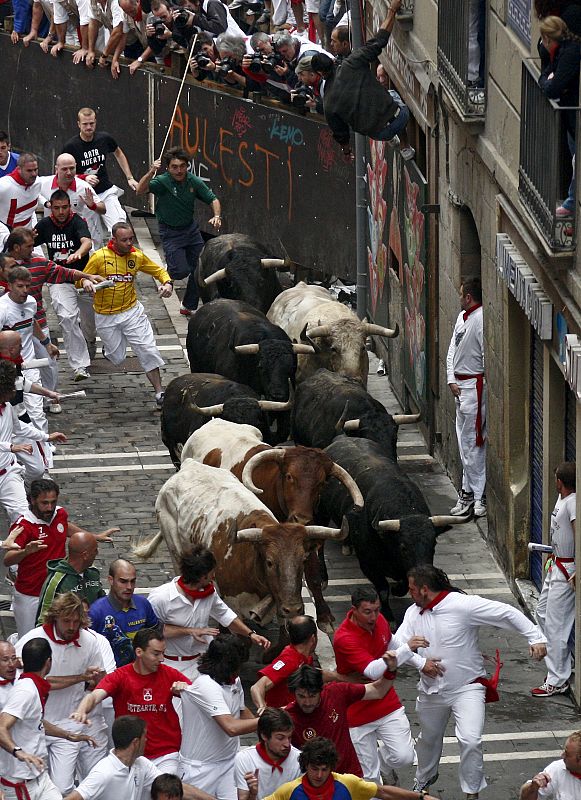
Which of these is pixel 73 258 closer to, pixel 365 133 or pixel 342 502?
pixel 365 133

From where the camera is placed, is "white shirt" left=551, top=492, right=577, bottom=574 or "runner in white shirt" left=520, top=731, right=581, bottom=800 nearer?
"runner in white shirt" left=520, top=731, right=581, bottom=800

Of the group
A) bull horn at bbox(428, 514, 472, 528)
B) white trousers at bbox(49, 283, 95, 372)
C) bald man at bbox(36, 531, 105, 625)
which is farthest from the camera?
white trousers at bbox(49, 283, 95, 372)

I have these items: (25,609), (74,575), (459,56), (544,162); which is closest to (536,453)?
(544,162)

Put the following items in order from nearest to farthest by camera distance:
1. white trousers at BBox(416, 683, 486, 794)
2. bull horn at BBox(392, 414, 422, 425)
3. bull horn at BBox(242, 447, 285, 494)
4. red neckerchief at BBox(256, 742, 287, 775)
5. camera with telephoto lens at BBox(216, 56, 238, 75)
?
red neckerchief at BBox(256, 742, 287, 775) → white trousers at BBox(416, 683, 486, 794) → bull horn at BBox(242, 447, 285, 494) → bull horn at BBox(392, 414, 422, 425) → camera with telephoto lens at BBox(216, 56, 238, 75)

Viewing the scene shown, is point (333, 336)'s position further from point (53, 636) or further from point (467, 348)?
point (53, 636)

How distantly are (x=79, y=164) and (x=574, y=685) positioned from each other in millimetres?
11977

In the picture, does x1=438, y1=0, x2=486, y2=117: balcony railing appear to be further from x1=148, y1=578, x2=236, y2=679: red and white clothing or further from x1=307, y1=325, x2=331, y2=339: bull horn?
x1=148, y1=578, x2=236, y2=679: red and white clothing

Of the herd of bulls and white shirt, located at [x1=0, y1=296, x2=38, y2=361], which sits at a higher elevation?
white shirt, located at [x1=0, y1=296, x2=38, y2=361]

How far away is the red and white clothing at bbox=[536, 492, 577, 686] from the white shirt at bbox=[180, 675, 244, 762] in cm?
366

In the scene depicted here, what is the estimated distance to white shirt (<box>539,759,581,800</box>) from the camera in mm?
11695

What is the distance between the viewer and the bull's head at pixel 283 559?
14766mm

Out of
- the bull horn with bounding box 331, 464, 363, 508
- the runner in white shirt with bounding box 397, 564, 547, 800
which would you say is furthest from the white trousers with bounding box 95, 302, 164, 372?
the runner in white shirt with bounding box 397, 564, 547, 800

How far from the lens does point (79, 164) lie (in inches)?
993

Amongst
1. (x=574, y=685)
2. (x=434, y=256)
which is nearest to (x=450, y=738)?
(x=574, y=685)
